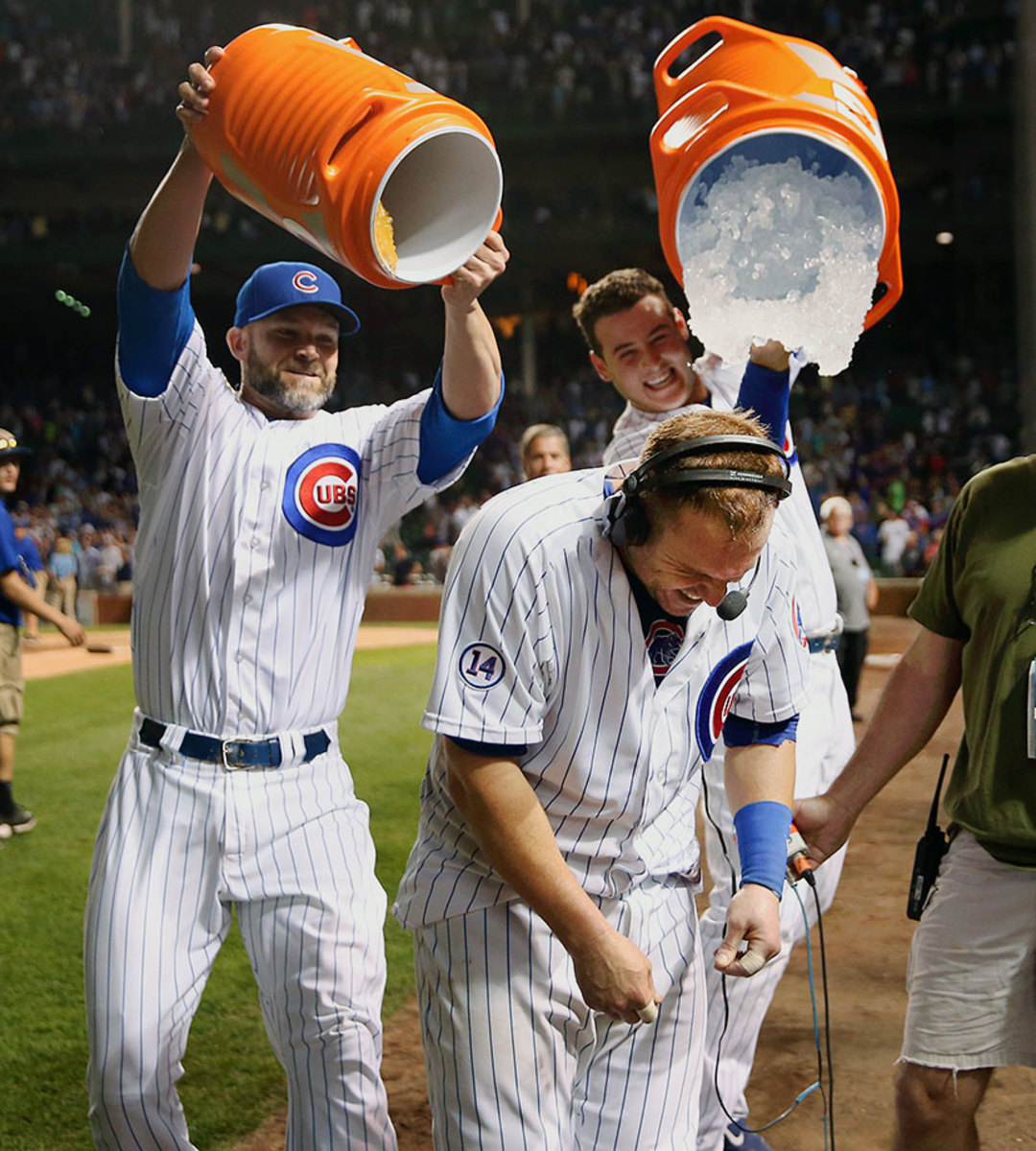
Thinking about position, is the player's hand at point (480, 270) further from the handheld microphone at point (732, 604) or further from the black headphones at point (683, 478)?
the handheld microphone at point (732, 604)

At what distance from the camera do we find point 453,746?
1960 millimetres

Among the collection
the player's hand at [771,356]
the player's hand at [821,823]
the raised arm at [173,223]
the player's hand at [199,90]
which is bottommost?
the player's hand at [821,823]

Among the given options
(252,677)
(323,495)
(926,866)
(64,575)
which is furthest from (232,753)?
(64,575)

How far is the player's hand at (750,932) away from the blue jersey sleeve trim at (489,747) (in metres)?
0.48

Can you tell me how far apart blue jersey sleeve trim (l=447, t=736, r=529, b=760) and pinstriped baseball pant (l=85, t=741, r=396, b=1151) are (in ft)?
2.60

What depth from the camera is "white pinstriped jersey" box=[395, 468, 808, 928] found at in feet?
6.34

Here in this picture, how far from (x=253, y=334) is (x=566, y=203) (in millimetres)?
26790

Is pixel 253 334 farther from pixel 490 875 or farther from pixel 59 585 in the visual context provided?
pixel 59 585

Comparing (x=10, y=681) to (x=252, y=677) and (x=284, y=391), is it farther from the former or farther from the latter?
(x=252, y=677)

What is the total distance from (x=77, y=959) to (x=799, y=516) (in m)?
3.32

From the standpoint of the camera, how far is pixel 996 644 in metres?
2.47

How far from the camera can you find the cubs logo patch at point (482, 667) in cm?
193

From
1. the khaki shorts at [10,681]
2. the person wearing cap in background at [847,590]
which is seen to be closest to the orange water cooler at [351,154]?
the khaki shorts at [10,681]

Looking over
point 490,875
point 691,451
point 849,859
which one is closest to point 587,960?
point 490,875
